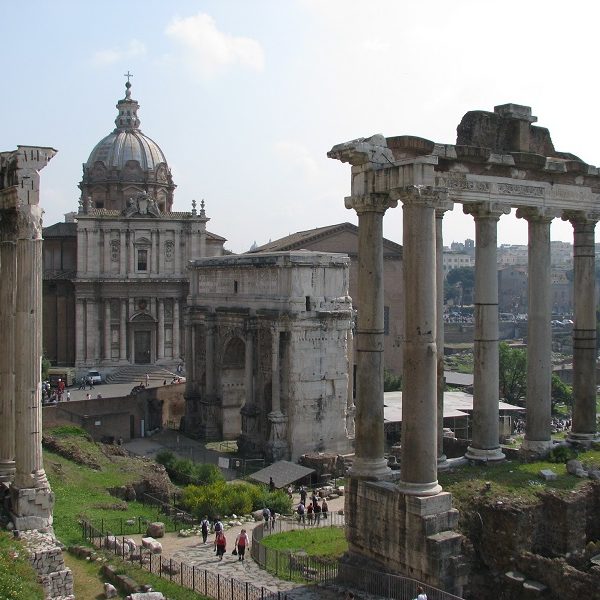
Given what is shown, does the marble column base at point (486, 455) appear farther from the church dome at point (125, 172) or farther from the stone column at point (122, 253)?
the church dome at point (125, 172)

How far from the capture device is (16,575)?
13234 millimetres

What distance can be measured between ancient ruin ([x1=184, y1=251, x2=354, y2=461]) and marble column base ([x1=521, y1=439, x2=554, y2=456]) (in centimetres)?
1870

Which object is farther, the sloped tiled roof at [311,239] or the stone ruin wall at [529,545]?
the sloped tiled roof at [311,239]

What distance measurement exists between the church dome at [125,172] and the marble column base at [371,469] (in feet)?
139

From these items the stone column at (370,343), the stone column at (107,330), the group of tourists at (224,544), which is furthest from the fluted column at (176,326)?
the stone column at (370,343)

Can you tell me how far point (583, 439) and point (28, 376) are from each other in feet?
40.7

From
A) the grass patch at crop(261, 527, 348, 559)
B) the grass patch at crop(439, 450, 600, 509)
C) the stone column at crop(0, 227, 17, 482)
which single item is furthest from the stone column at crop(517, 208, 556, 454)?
the stone column at crop(0, 227, 17, 482)

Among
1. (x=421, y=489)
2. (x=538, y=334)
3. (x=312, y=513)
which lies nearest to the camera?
(x=421, y=489)

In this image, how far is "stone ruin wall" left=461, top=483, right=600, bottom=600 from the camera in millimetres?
13930

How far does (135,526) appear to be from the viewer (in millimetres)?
22562

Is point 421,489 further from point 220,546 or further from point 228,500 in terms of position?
point 228,500

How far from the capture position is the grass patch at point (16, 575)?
41.1 ft

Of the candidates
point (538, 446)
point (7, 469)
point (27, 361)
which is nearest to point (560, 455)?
point (538, 446)

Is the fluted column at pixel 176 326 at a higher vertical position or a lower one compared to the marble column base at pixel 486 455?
higher
